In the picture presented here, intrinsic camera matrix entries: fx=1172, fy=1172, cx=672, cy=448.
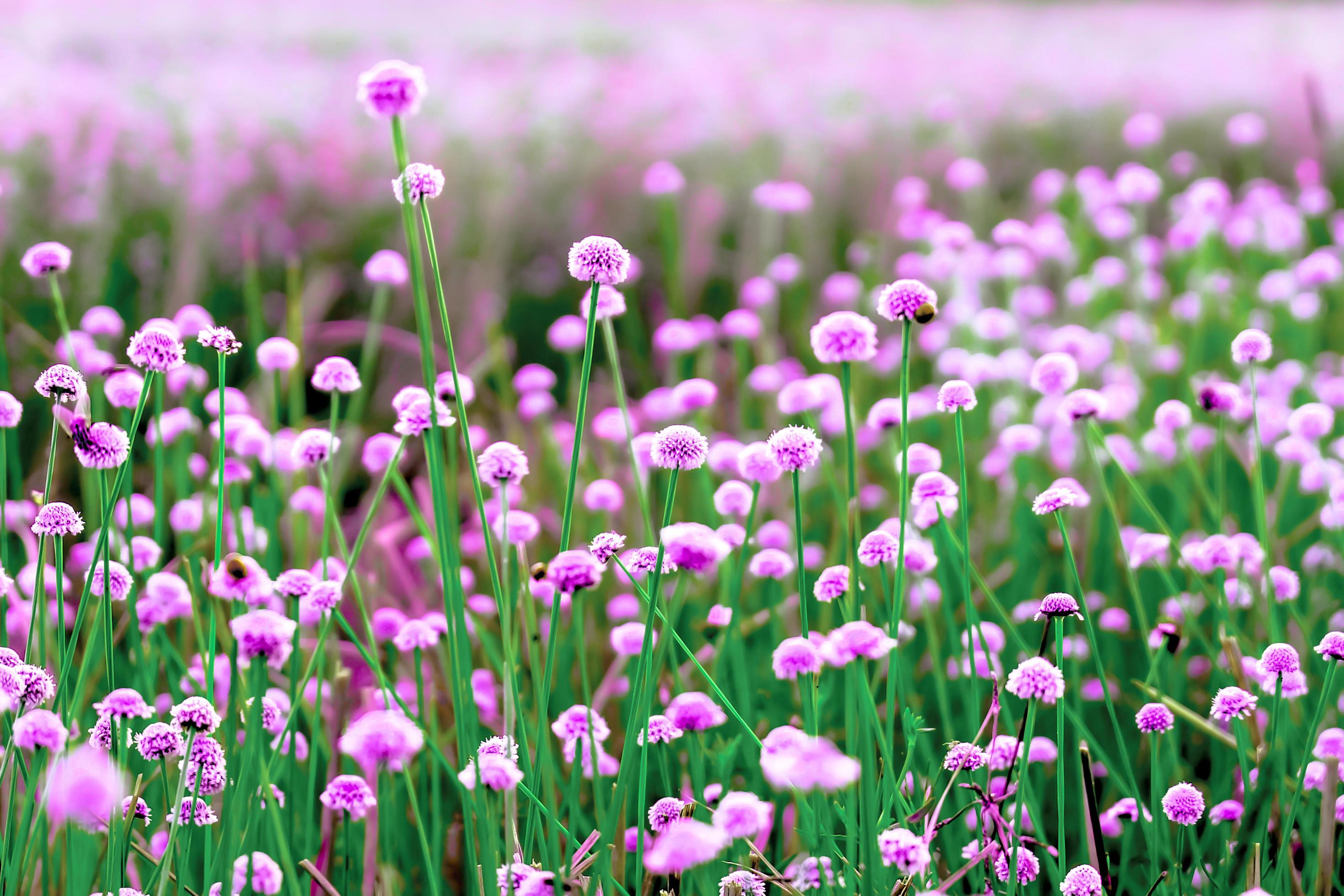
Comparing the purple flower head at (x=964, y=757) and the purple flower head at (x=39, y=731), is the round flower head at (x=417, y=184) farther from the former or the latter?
the purple flower head at (x=964, y=757)

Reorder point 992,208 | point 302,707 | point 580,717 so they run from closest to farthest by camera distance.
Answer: point 580,717 < point 302,707 < point 992,208

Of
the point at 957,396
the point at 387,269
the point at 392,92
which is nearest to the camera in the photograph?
the point at 392,92

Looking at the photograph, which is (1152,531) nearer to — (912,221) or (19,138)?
(912,221)

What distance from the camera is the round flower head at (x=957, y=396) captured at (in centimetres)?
98

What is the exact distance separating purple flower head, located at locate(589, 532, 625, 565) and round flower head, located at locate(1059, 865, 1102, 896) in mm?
431

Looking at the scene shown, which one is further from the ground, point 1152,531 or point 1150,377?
point 1150,377

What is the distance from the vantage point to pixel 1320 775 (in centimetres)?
109

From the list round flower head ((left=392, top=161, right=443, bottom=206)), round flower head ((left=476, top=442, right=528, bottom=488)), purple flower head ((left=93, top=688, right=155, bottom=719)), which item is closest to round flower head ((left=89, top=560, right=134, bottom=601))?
purple flower head ((left=93, top=688, right=155, bottom=719))

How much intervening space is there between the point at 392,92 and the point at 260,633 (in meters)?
0.38

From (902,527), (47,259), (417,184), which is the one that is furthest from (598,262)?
(47,259)

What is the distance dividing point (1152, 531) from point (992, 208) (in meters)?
2.03

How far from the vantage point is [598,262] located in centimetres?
89

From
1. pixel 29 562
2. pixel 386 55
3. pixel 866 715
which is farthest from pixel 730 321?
pixel 386 55

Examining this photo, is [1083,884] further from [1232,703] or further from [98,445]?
[98,445]
